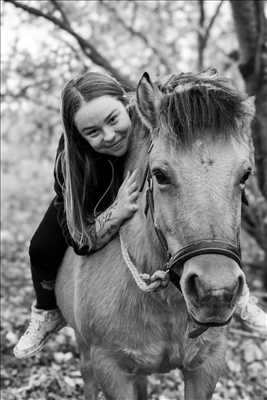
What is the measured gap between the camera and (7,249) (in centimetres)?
757

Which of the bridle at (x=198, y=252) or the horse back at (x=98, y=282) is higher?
the bridle at (x=198, y=252)

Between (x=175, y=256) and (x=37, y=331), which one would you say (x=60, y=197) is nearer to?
(x=37, y=331)

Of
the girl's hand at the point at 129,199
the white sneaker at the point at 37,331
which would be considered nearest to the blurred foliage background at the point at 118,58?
the white sneaker at the point at 37,331

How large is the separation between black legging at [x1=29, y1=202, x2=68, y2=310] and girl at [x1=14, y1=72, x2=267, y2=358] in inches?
6.4

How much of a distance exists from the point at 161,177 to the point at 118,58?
17.2ft

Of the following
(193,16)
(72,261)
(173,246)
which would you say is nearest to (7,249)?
(193,16)

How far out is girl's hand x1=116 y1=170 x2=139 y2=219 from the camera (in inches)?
97.3

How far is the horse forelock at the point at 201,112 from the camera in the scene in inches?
77.1

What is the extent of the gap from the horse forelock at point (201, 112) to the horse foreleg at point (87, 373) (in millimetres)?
1794

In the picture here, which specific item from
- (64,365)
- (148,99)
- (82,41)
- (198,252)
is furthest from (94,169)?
(82,41)

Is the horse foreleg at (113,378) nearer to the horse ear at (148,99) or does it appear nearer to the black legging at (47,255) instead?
the black legging at (47,255)

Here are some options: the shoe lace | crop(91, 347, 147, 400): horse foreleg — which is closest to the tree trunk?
the shoe lace

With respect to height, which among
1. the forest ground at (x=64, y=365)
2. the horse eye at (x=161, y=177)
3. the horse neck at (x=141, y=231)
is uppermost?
the horse eye at (x=161, y=177)

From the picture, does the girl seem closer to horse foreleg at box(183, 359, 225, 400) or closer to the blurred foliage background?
horse foreleg at box(183, 359, 225, 400)
